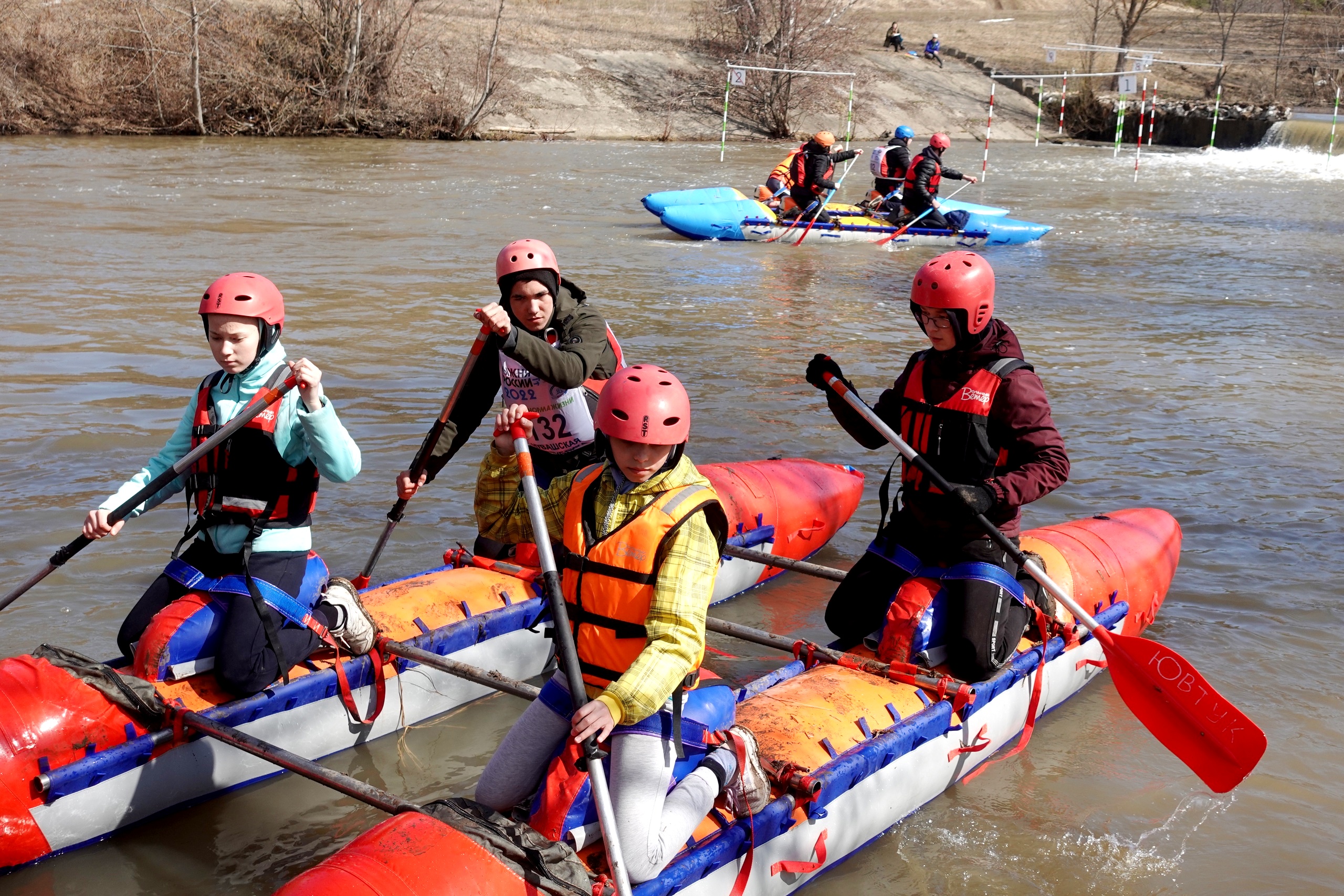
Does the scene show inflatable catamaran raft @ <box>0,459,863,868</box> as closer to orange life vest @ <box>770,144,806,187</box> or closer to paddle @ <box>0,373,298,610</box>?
paddle @ <box>0,373,298,610</box>

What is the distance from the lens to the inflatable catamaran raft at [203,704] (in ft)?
12.1

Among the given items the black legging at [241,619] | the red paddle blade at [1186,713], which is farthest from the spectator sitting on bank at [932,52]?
the black legging at [241,619]

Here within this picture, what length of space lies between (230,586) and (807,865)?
82.4 inches

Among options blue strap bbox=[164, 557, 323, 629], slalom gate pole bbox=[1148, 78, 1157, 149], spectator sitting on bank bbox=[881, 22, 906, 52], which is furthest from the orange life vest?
spectator sitting on bank bbox=[881, 22, 906, 52]

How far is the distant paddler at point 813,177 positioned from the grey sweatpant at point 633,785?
43.9 ft

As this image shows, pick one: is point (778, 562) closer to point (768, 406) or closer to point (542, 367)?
point (542, 367)

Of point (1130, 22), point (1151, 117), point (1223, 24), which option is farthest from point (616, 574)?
point (1223, 24)

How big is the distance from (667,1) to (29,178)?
1084 inches

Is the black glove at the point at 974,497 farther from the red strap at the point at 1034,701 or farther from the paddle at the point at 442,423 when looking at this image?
the paddle at the point at 442,423

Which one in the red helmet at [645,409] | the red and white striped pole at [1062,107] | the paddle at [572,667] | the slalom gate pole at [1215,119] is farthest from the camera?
the red and white striped pole at [1062,107]

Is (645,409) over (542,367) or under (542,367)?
over

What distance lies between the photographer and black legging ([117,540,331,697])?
3.97 m

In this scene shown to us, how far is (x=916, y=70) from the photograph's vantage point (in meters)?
38.8

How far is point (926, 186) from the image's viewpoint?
1578 cm
